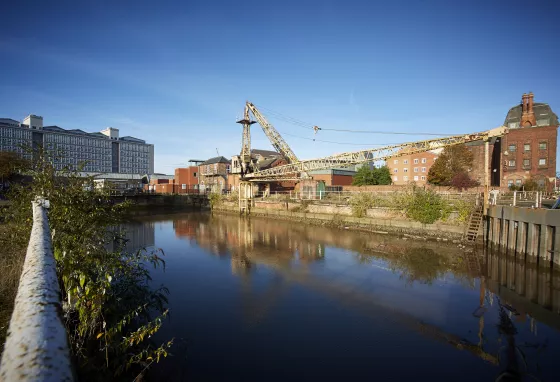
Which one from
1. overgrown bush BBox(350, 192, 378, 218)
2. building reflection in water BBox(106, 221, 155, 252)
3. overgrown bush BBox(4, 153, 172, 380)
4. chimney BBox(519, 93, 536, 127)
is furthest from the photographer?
chimney BBox(519, 93, 536, 127)

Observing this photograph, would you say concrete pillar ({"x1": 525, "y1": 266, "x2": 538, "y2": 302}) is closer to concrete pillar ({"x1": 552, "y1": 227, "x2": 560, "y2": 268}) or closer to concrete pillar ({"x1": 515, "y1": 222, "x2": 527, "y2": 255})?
concrete pillar ({"x1": 552, "y1": 227, "x2": 560, "y2": 268})

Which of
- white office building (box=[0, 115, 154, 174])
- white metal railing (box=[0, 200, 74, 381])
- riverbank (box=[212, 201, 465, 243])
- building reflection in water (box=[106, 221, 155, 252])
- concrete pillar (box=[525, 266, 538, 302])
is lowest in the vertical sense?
building reflection in water (box=[106, 221, 155, 252])

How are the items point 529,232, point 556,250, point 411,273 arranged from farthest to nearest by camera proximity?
point 529,232 < point 411,273 < point 556,250

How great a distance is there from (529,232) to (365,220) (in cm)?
981

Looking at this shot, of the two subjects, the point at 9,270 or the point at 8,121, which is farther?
the point at 8,121

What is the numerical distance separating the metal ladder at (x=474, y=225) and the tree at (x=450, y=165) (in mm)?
18695

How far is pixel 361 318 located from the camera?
7055mm

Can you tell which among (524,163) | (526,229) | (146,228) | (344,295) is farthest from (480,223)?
(146,228)

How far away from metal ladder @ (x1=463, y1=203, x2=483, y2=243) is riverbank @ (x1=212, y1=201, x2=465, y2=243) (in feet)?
1.39

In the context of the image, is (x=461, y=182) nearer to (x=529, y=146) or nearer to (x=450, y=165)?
(x=450, y=165)

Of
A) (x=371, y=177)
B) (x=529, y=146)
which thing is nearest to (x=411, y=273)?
(x=529, y=146)

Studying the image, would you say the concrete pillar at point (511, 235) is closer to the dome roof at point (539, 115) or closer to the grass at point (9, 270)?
the grass at point (9, 270)

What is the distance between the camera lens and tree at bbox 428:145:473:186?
33375mm

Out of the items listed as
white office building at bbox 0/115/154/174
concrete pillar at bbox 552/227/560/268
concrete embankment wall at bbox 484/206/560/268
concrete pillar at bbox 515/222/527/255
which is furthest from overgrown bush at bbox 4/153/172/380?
white office building at bbox 0/115/154/174
